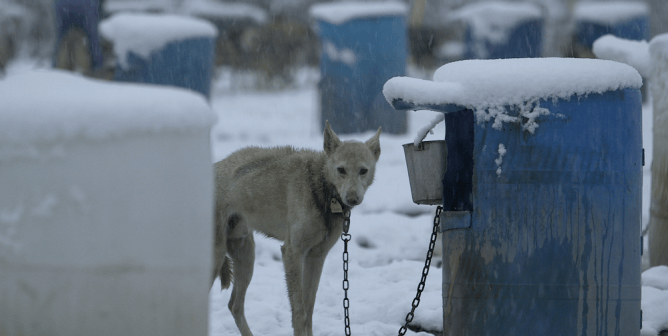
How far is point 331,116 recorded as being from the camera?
40.4ft

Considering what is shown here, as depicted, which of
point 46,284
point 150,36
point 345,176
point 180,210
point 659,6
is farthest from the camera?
point 659,6

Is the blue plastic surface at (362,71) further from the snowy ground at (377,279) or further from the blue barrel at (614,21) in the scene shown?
the blue barrel at (614,21)

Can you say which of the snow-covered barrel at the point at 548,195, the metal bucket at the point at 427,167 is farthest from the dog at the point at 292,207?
the snow-covered barrel at the point at 548,195

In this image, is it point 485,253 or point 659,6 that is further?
point 659,6

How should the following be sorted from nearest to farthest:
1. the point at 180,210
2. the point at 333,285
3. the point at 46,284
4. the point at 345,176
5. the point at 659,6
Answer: the point at 46,284
the point at 180,210
the point at 345,176
the point at 333,285
the point at 659,6

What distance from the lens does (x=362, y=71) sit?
12062 mm

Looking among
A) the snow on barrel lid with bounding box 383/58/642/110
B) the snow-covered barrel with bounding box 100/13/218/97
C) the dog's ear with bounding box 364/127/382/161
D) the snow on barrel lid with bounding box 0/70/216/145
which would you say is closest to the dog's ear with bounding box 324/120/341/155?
the dog's ear with bounding box 364/127/382/161

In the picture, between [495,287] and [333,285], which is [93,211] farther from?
[333,285]

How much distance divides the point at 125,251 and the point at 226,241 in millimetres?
2855

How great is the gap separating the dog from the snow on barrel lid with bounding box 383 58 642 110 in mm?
1184

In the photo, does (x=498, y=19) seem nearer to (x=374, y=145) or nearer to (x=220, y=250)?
(x=374, y=145)

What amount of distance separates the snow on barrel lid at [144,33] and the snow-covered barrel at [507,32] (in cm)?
668

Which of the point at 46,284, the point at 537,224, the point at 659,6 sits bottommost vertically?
the point at 537,224

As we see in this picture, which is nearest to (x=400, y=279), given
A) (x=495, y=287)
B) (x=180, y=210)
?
(x=495, y=287)
